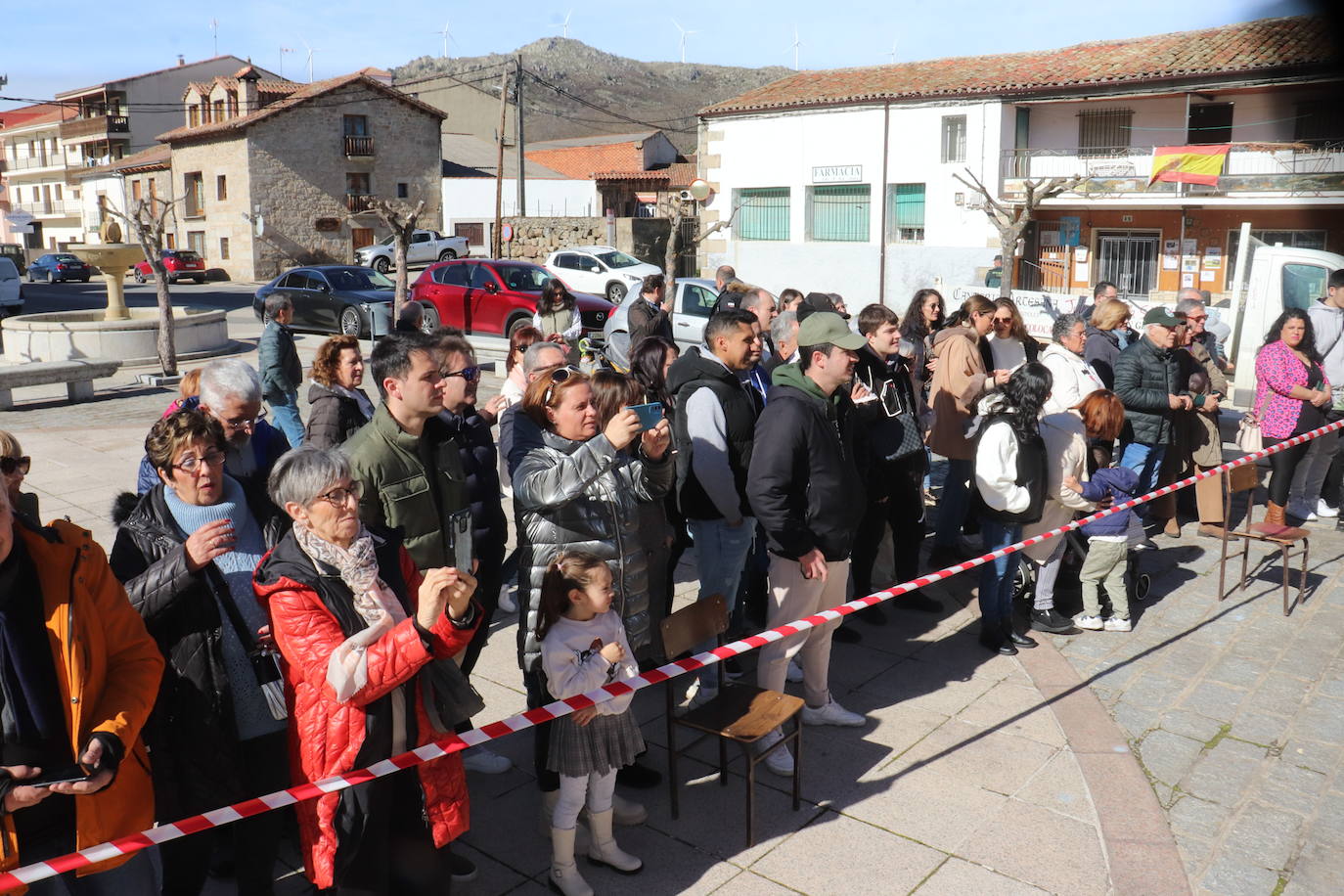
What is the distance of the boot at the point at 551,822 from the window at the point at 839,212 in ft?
95.1

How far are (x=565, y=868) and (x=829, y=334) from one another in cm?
242

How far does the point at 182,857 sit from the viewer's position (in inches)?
135

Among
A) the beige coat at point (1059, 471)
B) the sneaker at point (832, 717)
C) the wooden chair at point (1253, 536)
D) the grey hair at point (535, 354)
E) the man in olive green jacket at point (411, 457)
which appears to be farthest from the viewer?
the wooden chair at point (1253, 536)

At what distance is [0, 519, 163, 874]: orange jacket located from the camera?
2658mm

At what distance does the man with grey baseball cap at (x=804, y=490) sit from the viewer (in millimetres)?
4523

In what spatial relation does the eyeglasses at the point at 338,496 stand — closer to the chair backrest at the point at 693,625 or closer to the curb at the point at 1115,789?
the chair backrest at the point at 693,625

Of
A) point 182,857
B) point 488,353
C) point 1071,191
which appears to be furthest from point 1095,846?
point 1071,191

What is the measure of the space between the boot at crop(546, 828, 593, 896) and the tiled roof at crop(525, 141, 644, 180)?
167ft

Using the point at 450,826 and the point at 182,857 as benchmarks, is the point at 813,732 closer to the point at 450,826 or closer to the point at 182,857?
the point at 450,826

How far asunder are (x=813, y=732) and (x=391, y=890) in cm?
229

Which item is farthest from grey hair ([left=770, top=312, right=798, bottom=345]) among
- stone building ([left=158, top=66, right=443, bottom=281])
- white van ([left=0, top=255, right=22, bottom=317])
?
stone building ([left=158, top=66, right=443, bottom=281])

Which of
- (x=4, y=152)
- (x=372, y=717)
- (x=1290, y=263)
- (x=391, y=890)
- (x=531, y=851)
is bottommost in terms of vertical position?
(x=531, y=851)

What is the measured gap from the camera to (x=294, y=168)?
1662 inches

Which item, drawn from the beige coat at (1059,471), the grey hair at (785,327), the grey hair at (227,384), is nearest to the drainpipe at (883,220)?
the beige coat at (1059,471)
